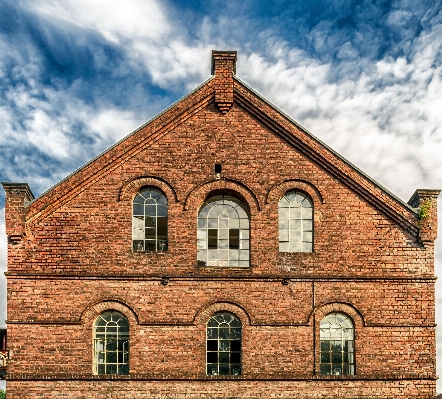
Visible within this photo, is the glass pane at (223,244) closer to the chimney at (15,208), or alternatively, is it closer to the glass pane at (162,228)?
the glass pane at (162,228)

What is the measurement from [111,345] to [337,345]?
5.92 meters

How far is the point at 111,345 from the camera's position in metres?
14.2

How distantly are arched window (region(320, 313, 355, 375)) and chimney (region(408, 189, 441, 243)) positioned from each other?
309cm

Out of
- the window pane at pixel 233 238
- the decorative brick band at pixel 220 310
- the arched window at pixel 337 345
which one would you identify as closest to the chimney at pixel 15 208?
the decorative brick band at pixel 220 310

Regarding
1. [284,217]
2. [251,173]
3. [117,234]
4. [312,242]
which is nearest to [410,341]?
[312,242]

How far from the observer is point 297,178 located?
50.0 ft

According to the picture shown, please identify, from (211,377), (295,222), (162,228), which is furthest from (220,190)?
(211,377)

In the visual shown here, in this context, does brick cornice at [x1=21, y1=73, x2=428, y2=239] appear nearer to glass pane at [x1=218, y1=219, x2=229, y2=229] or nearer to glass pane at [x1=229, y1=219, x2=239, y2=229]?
glass pane at [x1=229, y1=219, x2=239, y2=229]

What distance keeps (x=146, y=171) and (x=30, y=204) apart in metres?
3.20

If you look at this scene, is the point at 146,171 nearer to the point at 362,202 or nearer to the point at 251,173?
the point at 251,173

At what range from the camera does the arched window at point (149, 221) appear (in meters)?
14.9

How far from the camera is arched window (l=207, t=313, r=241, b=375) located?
46.8 feet

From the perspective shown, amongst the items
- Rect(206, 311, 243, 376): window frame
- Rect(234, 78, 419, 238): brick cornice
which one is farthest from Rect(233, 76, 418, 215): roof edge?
Rect(206, 311, 243, 376): window frame

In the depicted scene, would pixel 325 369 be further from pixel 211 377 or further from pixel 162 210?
pixel 162 210
